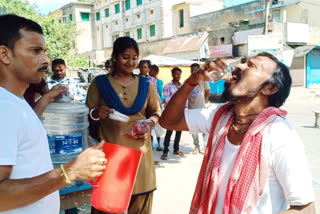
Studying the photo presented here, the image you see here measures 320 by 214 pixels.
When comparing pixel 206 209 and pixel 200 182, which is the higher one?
pixel 200 182

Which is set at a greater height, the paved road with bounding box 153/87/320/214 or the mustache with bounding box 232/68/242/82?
the mustache with bounding box 232/68/242/82

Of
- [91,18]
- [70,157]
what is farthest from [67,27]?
[70,157]

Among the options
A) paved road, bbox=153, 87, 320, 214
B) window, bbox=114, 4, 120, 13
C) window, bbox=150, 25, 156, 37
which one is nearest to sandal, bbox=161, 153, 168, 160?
paved road, bbox=153, 87, 320, 214

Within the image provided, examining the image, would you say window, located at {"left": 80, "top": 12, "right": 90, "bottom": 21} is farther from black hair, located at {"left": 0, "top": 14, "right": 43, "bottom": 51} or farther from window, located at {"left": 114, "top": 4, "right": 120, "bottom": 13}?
black hair, located at {"left": 0, "top": 14, "right": 43, "bottom": 51}

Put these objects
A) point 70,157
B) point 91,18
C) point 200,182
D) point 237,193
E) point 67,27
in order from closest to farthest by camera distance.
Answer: point 237,193 < point 200,182 < point 70,157 < point 67,27 < point 91,18

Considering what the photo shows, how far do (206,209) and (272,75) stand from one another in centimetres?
79

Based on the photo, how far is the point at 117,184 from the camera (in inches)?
56.6

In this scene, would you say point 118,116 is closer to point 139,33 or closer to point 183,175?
point 183,175

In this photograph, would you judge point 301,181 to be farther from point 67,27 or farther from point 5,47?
point 67,27

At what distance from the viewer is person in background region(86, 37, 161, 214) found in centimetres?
226

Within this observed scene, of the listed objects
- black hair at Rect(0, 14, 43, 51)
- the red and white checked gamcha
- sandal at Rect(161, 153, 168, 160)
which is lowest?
sandal at Rect(161, 153, 168, 160)

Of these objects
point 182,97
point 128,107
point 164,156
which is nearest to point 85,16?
point 164,156

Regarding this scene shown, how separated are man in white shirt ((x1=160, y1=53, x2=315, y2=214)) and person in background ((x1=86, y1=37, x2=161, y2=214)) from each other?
0.61 metres

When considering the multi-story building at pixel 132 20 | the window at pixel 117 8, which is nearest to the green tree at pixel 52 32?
the multi-story building at pixel 132 20
